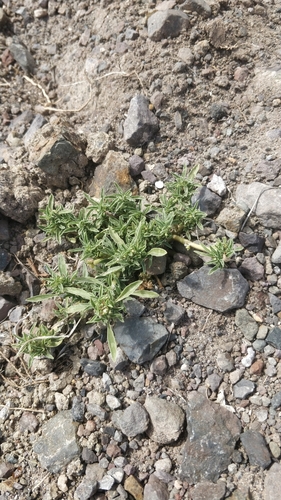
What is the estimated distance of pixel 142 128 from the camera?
3734 millimetres

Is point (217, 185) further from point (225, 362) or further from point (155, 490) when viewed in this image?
point (155, 490)

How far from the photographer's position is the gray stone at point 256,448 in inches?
109

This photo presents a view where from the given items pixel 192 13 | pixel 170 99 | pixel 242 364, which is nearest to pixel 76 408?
pixel 242 364

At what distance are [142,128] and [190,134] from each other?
0.43m

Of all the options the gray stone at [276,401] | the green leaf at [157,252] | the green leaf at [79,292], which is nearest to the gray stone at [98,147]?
the green leaf at [157,252]

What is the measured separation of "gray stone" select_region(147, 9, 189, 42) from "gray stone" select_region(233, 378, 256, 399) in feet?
10.0

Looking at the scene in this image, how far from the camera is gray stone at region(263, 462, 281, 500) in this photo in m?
2.71

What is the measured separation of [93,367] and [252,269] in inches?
55.0

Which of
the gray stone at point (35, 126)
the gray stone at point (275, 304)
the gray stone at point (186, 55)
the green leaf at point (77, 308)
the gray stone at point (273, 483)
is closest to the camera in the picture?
the gray stone at point (273, 483)

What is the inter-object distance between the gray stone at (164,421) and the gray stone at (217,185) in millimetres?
1680

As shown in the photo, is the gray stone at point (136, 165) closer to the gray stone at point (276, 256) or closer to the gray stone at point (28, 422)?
the gray stone at point (276, 256)

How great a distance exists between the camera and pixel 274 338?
3096 mm

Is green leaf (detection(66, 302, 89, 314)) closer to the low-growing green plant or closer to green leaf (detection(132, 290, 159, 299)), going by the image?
the low-growing green plant

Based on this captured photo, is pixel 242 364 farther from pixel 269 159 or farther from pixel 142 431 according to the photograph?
pixel 269 159
